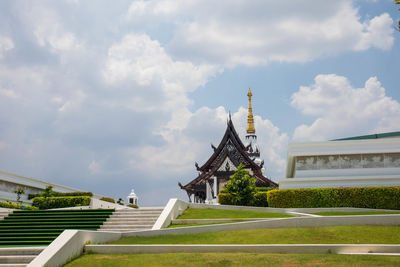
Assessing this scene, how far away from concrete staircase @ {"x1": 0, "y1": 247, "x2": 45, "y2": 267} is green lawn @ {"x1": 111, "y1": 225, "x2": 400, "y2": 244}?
2.77 meters

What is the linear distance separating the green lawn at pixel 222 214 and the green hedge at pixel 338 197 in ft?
11.2

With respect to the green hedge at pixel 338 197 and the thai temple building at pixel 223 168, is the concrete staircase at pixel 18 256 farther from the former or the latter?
the thai temple building at pixel 223 168

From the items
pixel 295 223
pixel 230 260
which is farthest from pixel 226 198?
pixel 230 260

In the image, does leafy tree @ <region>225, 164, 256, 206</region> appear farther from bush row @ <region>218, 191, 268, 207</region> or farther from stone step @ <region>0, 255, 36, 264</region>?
stone step @ <region>0, 255, 36, 264</region>

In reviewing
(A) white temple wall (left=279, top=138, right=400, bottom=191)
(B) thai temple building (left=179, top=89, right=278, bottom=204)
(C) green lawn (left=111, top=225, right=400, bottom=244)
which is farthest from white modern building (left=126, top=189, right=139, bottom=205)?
(C) green lawn (left=111, top=225, right=400, bottom=244)

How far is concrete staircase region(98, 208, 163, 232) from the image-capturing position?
56.5 ft

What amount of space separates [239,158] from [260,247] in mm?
35289

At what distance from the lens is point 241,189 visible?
27.3m

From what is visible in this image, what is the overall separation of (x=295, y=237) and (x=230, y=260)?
3.54 metres

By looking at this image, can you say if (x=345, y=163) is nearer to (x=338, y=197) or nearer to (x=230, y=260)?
(x=338, y=197)

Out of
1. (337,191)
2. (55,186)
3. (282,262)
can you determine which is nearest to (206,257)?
(282,262)

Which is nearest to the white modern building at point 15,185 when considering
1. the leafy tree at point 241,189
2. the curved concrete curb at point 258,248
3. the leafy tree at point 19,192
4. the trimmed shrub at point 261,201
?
the leafy tree at point 19,192

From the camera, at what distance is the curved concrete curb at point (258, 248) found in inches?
445

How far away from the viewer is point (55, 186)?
139ft
